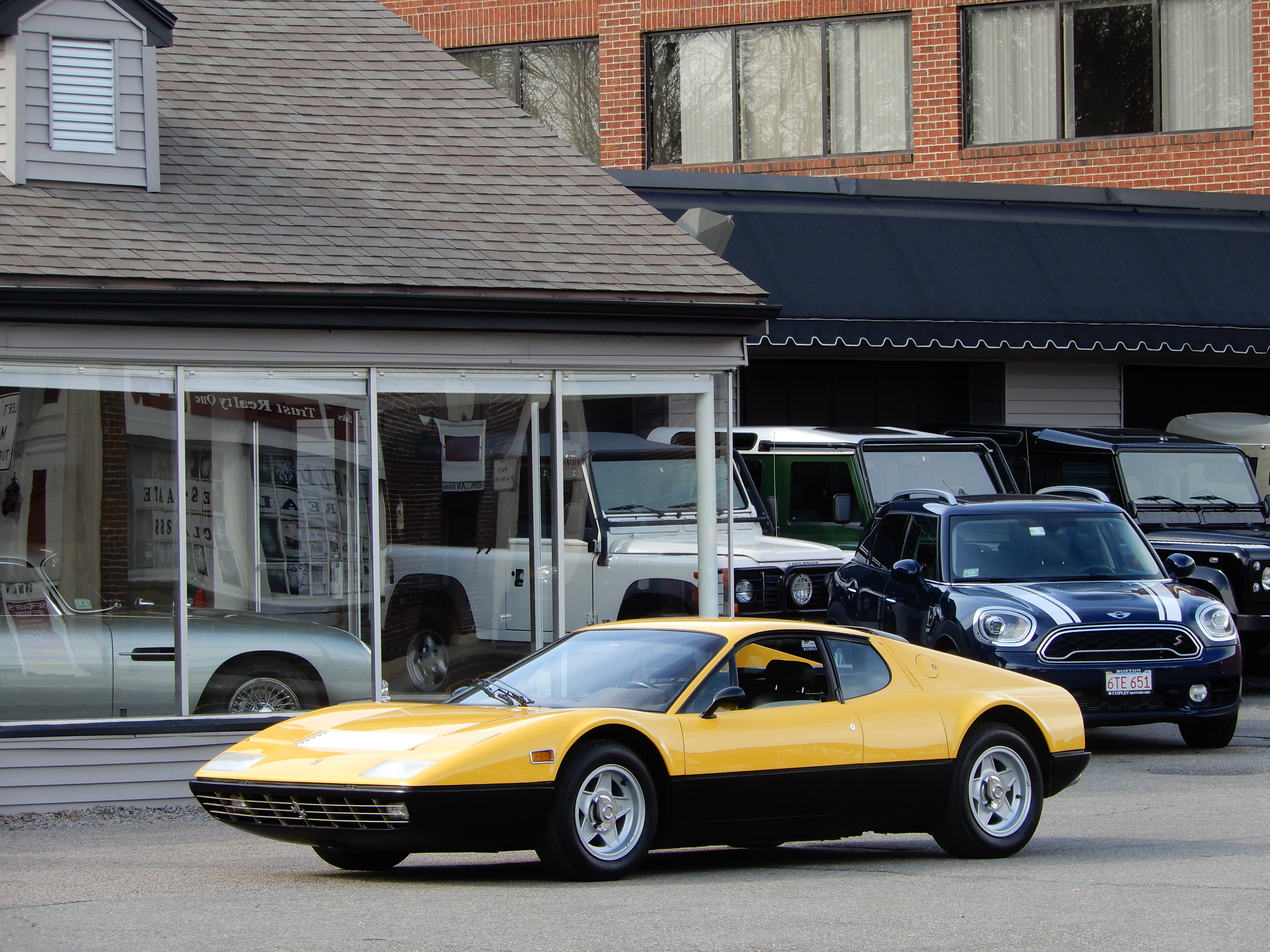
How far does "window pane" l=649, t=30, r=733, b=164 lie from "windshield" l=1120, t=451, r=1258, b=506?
31.2ft

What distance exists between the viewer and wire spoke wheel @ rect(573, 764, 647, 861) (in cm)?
728

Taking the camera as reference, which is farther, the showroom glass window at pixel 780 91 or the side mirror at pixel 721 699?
the showroom glass window at pixel 780 91

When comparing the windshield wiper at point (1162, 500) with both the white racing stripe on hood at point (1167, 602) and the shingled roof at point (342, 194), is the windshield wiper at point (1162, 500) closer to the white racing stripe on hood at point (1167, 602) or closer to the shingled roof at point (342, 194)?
the white racing stripe on hood at point (1167, 602)

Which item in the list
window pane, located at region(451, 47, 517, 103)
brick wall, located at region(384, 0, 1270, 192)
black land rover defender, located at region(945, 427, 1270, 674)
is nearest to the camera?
black land rover defender, located at region(945, 427, 1270, 674)

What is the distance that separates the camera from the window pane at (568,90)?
81.1 ft

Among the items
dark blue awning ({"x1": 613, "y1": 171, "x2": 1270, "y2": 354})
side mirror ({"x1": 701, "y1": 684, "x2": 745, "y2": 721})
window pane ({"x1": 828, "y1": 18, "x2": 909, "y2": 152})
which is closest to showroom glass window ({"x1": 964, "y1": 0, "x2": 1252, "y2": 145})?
window pane ({"x1": 828, "y1": 18, "x2": 909, "y2": 152})

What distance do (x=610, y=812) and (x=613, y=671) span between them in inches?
33.7

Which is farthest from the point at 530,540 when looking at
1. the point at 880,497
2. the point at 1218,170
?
the point at 1218,170

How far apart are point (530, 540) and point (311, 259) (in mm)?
2444

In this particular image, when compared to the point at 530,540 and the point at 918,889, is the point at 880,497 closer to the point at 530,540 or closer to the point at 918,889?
the point at 530,540

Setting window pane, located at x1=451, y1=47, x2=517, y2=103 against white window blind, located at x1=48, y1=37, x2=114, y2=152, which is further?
window pane, located at x1=451, y1=47, x2=517, y2=103

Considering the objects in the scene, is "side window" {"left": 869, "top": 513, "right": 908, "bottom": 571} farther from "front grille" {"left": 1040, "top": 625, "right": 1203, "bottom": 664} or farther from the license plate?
the license plate

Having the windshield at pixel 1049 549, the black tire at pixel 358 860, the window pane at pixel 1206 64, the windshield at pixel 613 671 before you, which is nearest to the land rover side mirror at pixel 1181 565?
the windshield at pixel 1049 549

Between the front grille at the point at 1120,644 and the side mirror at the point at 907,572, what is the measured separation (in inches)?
51.1
